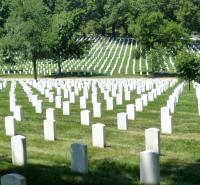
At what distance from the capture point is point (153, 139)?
11961mm

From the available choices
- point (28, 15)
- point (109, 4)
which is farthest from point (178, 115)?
point (109, 4)

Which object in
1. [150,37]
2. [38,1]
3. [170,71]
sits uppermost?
[38,1]

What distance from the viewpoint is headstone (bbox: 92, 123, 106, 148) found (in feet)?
42.8

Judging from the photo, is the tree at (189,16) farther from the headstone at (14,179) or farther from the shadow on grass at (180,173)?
the headstone at (14,179)

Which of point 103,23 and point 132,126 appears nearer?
point 132,126

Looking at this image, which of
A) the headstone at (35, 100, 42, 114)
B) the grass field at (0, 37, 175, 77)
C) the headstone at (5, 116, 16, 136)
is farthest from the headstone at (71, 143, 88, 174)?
the grass field at (0, 37, 175, 77)

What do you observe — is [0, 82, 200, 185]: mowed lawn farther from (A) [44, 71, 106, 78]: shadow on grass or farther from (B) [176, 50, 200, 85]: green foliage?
(A) [44, 71, 106, 78]: shadow on grass

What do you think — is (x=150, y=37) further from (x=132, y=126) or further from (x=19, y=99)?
(x=132, y=126)

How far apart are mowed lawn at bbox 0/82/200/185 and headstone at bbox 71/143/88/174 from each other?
158mm

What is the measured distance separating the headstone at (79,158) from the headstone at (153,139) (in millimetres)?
2266

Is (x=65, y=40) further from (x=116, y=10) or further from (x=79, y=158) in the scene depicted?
(x=116, y=10)

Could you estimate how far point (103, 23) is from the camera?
396 ft

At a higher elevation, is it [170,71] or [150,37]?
[150,37]

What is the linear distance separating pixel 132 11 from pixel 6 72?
6018 centimetres
